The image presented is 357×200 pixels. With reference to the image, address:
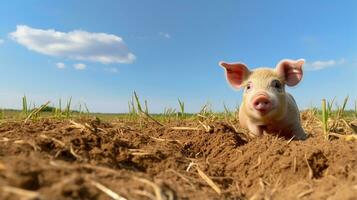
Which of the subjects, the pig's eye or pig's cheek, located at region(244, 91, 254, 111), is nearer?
pig's cheek, located at region(244, 91, 254, 111)

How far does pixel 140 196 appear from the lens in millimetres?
2076

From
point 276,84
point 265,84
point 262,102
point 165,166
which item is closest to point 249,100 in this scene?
point 262,102

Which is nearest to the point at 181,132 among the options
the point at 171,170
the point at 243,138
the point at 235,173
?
the point at 243,138

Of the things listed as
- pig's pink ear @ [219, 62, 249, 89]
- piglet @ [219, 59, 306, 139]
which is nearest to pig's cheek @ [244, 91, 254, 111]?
piglet @ [219, 59, 306, 139]

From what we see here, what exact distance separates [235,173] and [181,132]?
1357 millimetres

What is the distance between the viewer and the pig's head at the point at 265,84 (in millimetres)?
5016


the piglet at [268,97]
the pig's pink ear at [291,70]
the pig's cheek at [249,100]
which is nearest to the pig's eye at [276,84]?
the piglet at [268,97]

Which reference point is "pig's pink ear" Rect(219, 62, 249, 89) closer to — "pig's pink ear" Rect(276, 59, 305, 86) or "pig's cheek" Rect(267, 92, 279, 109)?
"pig's pink ear" Rect(276, 59, 305, 86)

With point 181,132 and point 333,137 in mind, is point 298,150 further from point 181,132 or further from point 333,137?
point 181,132

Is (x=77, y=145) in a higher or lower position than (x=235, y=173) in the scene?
higher

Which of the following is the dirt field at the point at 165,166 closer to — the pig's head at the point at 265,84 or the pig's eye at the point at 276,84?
A: the pig's head at the point at 265,84

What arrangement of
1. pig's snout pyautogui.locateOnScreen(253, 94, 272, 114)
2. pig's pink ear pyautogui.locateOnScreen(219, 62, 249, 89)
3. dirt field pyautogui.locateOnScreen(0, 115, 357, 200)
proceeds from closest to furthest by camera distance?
1. dirt field pyautogui.locateOnScreen(0, 115, 357, 200)
2. pig's snout pyautogui.locateOnScreen(253, 94, 272, 114)
3. pig's pink ear pyautogui.locateOnScreen(219, 62, 249, 89)

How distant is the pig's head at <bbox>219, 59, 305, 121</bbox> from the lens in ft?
16.5

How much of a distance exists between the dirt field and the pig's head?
818mm
